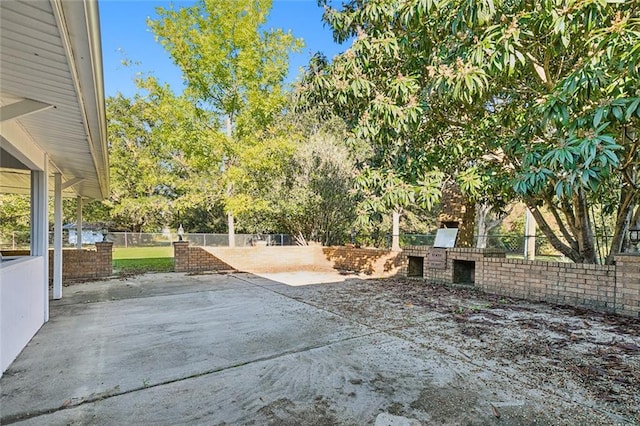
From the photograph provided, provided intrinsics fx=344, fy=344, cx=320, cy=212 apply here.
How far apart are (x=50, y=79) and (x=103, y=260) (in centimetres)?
779

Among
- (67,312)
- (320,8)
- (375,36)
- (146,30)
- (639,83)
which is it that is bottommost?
(67,312)

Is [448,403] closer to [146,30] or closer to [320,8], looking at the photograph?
[320,8]

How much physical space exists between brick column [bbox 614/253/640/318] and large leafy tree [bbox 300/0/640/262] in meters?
1.07

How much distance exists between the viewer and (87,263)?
8.87m

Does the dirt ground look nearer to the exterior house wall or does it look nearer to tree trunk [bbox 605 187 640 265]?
tree trunk [bbox 605 187 640 265]

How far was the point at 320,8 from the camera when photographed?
7027mm

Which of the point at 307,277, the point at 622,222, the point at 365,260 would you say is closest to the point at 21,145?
the point at 307,277

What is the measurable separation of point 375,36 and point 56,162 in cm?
585

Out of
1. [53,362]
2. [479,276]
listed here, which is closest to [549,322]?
[479,276]

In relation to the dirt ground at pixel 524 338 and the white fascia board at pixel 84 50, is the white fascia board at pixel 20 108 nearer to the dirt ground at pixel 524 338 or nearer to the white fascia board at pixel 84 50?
the white fascia board at pixel 84 50

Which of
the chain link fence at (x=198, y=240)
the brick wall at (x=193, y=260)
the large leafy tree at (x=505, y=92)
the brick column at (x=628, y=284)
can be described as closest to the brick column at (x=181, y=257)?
the brick wall at (x=193, y=260)

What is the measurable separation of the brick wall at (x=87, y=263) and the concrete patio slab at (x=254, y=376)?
401 cm

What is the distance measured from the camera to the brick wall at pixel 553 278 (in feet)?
17.0

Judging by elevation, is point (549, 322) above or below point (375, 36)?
Result: below
